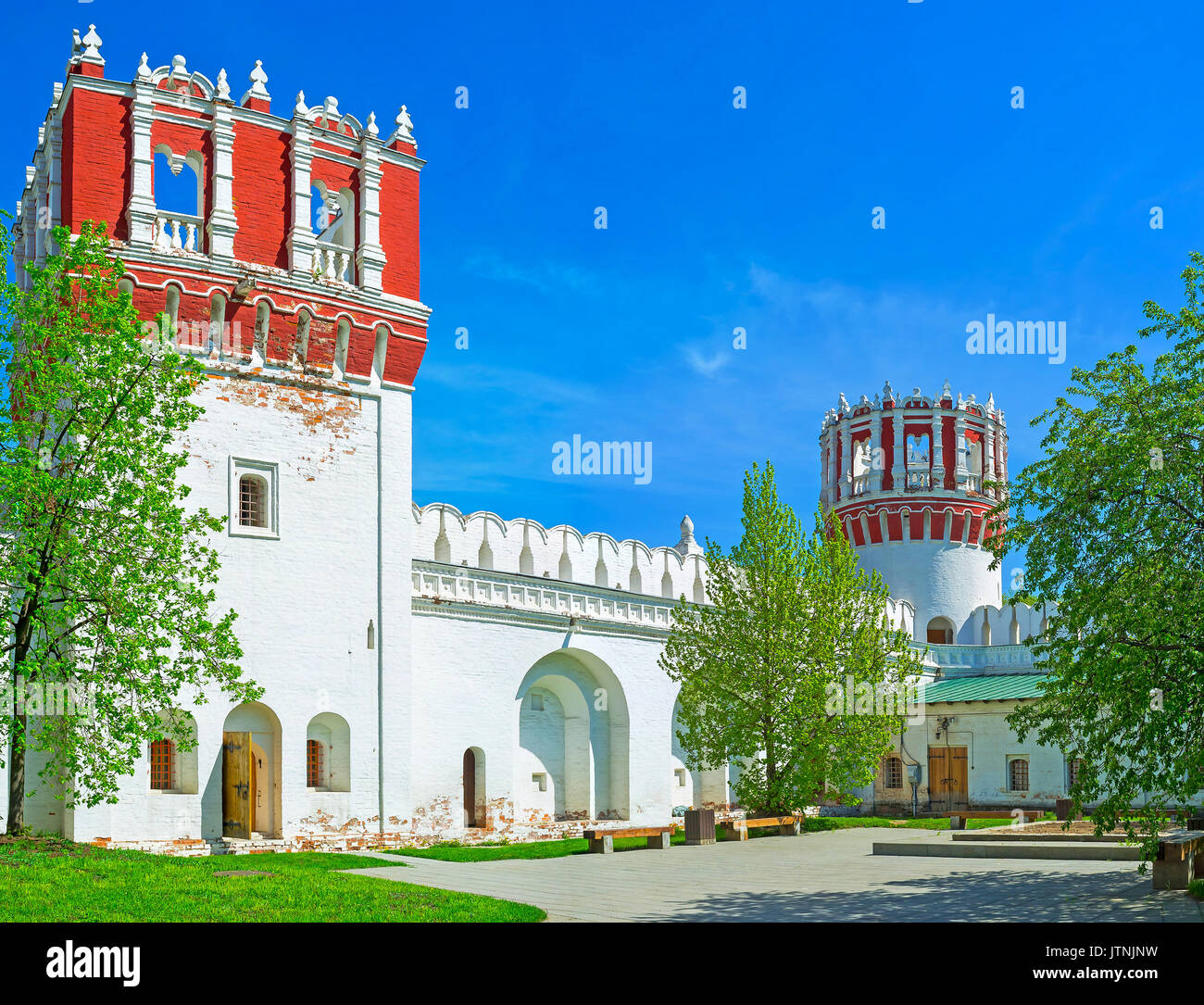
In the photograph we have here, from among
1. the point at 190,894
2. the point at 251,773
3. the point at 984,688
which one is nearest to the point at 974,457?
the point at 984,688

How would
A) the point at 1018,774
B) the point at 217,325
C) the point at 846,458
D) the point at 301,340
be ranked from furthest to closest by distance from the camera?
the point at 846,458
the point at 1018,774
the point at 301,340
the point at 217,325

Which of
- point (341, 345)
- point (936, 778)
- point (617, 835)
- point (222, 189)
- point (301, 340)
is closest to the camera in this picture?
point (617, 835)

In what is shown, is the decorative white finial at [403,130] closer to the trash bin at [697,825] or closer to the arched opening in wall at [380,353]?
the arched opening in wall at [380,353]

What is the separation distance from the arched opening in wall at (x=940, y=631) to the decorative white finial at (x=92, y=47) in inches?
1454

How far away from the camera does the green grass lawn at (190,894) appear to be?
13.6 meters

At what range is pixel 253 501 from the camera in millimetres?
25578

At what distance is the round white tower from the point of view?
49.2m

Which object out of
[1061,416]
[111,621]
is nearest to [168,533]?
[111,621]

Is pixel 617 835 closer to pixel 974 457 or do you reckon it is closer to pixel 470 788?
pixel 470 788

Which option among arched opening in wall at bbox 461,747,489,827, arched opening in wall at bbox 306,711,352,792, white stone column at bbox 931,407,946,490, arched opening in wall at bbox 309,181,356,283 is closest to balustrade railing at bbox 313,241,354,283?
arched opening in wall at bbox 309,181,356,283

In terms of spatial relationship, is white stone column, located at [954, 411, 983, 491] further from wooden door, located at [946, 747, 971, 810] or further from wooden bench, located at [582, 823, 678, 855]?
wooden bench, located at [582, 823, 678, 855]

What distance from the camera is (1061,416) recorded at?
16.6 metres

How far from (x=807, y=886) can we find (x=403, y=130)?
1993 cm
